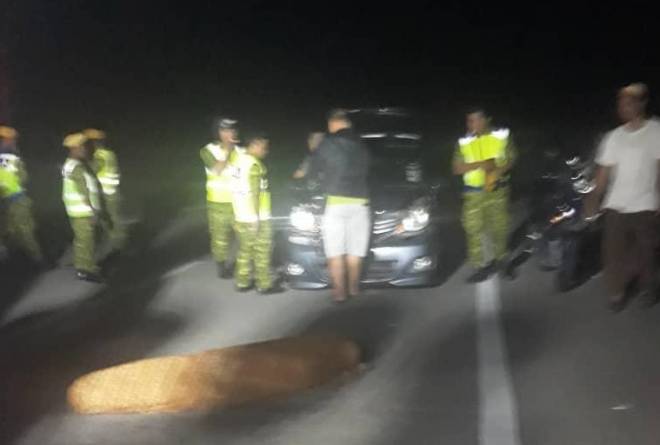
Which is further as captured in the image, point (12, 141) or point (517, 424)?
point (12, 141)

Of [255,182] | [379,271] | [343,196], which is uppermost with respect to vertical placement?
[255,182]

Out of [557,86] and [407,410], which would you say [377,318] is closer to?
[407,410]

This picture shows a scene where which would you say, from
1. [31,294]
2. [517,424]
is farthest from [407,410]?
[31,294]

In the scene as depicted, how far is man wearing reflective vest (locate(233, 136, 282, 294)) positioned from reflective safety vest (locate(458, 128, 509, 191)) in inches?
79.0

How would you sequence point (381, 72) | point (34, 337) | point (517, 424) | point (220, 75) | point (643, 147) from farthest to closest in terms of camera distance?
point (381, 72), point (220, 75), point (34, 337), point (643, 147), point (517, 424)

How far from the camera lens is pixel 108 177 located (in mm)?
13891

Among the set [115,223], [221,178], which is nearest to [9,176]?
[115,223]

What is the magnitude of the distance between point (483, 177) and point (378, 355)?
3022 mm

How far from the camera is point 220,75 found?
112 ft

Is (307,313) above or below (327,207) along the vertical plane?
below

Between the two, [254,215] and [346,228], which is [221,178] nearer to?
[254,215]

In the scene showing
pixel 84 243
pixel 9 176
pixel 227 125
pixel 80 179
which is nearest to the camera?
pixel 227 125

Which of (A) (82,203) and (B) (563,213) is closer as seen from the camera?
(B) (563,213)

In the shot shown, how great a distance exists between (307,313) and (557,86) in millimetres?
31901
